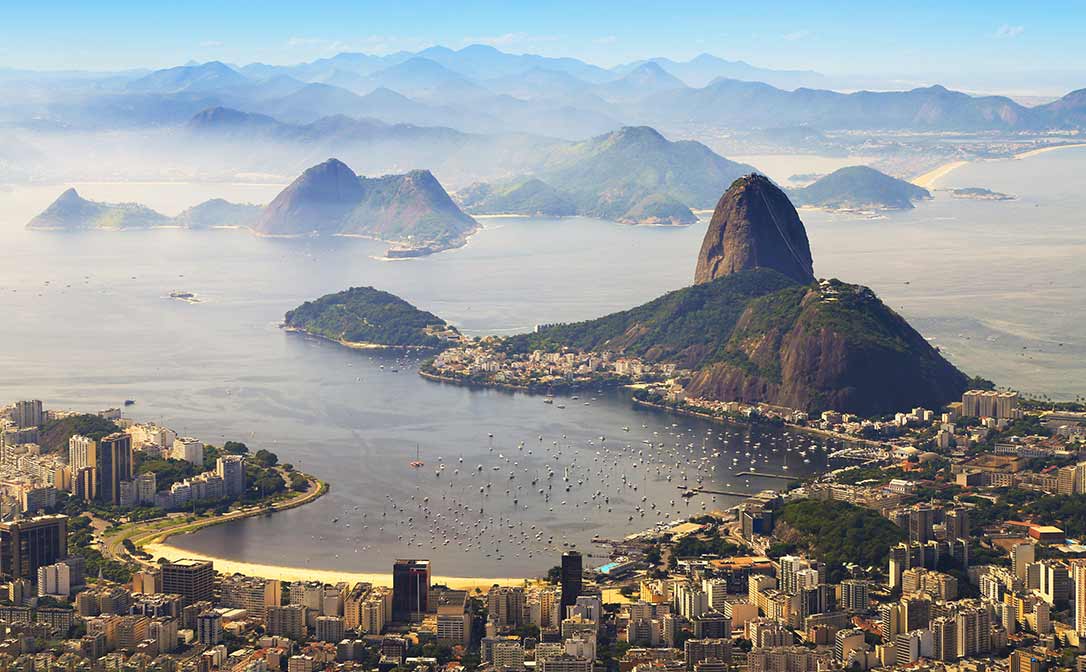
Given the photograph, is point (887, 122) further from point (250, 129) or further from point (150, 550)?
point (150, 550)

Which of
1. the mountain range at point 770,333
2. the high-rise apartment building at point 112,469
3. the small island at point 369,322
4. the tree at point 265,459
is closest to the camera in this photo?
the high-rise apartment building at point 112,469

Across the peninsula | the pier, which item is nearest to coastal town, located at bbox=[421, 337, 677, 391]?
the peninsula

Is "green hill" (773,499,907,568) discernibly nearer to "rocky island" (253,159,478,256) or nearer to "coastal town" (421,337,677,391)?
"coastal town" (421,337,677,391)

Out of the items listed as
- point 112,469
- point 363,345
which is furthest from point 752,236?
point 112,469

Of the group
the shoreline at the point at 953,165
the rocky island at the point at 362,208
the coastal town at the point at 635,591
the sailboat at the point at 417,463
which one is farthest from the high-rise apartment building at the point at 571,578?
the shoreline at the point at 953,165

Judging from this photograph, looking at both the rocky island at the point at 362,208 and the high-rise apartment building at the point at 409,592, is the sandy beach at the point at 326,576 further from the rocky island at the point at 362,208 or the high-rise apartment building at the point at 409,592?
the rocky island at the point at 362,208

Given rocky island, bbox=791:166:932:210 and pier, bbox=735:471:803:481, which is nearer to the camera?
pier, bbox=735:471:803:481
